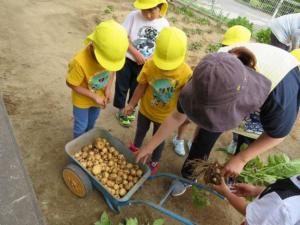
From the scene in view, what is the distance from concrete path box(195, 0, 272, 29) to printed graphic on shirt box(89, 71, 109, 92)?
7.96 m

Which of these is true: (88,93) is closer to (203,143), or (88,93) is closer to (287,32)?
(203,143)

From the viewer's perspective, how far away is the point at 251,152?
7.02 ft

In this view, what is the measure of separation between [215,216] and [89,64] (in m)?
1.84

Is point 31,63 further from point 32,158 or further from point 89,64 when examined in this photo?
point 89,64

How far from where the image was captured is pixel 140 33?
10.3 feet

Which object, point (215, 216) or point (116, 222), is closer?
point (116, 222)

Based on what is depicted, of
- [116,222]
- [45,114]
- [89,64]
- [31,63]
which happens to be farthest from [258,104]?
[31,63]

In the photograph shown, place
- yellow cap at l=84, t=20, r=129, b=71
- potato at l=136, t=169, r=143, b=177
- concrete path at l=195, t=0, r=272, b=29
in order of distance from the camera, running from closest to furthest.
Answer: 1. yellow cap at l=84, t=20, r=129, b=71
2. potato at l=136, t=169, r=143, b=177
3. concrete path at l=195, t=0, r=272, b=29

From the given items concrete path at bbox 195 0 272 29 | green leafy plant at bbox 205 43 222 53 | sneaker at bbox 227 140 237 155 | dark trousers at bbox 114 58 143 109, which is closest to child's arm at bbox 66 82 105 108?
dark trousers at bbox 114 58 143 109

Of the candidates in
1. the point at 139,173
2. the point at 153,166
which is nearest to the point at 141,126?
the point at 153,166

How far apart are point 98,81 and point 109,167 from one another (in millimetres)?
754

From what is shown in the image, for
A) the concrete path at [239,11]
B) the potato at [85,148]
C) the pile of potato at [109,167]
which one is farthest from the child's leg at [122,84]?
the concrete path at [239,11]

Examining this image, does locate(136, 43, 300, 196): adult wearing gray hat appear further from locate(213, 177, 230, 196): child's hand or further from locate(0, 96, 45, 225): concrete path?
locate(0, 96, 45, 225): concrete path

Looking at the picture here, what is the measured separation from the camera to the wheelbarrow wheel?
2496mm
